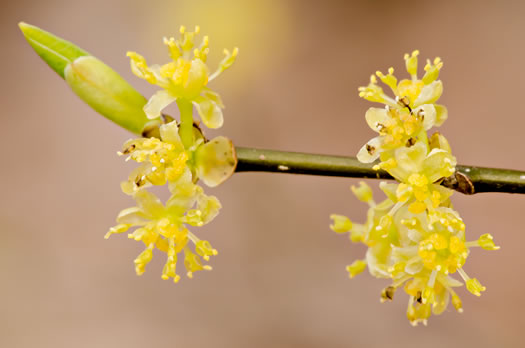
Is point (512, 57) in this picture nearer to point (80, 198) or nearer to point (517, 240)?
point (517, 240)

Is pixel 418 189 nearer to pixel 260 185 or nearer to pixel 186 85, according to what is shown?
pixel 186 85

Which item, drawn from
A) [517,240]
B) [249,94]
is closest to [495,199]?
[517,240]

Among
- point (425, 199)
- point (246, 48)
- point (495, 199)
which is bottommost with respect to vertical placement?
point (425, 199)

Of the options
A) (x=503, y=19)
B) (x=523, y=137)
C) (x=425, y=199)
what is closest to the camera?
(x=425, y=199)

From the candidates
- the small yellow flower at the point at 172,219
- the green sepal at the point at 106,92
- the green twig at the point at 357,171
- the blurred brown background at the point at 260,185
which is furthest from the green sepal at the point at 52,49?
the blurred brown background at the point at 260,185

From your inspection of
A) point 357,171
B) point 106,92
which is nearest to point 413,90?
point 357,171

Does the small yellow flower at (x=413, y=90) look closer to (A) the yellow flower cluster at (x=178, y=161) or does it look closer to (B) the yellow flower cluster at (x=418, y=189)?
(B) the yellow flower cluster at (x=418, y=189)

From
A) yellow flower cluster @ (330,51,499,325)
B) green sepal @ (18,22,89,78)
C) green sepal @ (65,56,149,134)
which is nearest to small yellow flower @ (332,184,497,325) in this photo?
yellow flower cluster @ (330,51,499,325)
